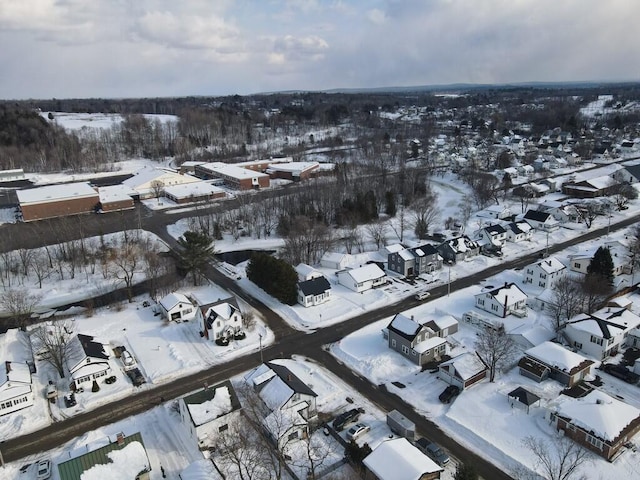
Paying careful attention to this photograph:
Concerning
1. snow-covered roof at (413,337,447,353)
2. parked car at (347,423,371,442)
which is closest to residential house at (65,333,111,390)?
parked car at (347,423,371,442)

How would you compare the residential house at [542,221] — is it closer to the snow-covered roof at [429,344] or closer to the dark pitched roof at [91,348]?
the snow-covered roof at [429,344]

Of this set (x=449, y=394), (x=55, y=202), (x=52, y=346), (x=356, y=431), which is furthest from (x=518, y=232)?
(x=55, y=202)

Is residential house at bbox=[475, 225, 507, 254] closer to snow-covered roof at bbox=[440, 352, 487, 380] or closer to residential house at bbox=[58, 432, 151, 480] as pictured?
snow-covered roof at bbox=[440, 352, 487, 380]

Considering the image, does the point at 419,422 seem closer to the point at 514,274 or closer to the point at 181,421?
the point at 181,421

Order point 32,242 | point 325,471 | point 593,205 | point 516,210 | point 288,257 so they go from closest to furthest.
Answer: point 325,471, point 288,257, point 32,242, point 593,205, point 516,210

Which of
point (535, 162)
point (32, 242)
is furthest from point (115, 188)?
point (535, 162)

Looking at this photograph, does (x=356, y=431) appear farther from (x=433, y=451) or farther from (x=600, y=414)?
(x=600, y=414)
